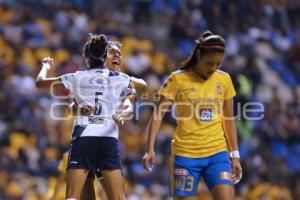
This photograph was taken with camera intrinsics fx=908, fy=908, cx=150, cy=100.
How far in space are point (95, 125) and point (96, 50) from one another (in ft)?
2.65

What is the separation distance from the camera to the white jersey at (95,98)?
9.60 meters

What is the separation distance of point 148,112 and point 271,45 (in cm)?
631

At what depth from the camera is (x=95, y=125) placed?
960 cm

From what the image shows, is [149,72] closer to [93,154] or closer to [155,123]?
[155,123]

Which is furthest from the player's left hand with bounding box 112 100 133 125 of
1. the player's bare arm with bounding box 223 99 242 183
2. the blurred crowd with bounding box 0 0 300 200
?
the blurred crowd with bounding box 0 0 300 200

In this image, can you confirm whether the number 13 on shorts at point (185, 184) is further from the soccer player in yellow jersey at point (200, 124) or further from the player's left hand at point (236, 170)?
the player's left hand at point (236, 170)

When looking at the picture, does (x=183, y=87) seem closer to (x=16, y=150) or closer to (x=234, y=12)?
(x=16, y=150)

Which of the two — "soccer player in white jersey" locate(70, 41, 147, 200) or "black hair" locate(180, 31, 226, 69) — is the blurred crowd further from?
"black hair" locate(180, 31, 226, 69)

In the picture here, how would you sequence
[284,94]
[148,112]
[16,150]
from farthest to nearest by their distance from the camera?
[284,94] < [148,112] < [16,150]

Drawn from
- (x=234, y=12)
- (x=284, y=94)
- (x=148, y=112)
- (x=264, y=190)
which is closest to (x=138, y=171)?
(x=148, y=112)

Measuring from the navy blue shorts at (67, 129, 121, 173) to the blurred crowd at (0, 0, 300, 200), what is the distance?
6356 millimetres

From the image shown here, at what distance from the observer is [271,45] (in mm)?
23969

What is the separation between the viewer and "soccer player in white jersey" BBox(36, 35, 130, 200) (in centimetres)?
948

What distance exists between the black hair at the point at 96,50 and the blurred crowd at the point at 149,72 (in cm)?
642
